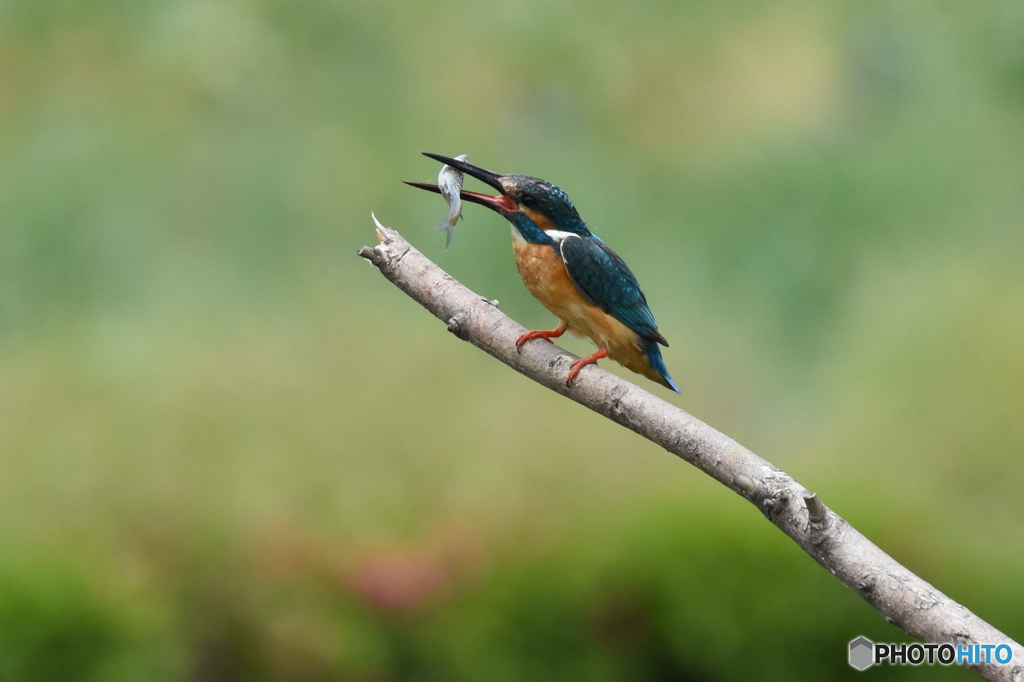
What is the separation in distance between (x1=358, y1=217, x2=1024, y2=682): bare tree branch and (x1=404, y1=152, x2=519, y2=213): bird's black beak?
13cm

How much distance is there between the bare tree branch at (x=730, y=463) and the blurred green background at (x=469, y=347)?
44.1 inches

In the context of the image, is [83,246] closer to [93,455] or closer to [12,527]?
[93,455]

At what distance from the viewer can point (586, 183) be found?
396 cm

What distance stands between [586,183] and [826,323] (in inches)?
38.4

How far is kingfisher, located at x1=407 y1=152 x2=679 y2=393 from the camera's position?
1596mm

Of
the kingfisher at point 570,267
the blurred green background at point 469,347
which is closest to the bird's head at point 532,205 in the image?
the kingfisher at point 570,267

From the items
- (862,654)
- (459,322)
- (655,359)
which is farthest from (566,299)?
(862,654)

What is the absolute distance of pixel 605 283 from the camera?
1.62 meters

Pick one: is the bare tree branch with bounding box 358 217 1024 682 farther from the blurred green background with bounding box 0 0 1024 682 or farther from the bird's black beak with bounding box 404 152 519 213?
the blurred green background with bounding box 0 0 1024 682

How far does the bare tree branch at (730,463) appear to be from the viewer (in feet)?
3.59

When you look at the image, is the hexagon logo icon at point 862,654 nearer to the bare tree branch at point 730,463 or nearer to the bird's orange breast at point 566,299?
the bird's orange breast at point 566,299

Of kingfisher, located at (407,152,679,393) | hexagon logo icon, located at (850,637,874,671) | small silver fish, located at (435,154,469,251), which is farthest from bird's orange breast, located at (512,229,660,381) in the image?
hexagon logo icon, located at (850,637,874,671)

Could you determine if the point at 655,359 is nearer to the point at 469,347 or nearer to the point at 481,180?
the point at 481,180

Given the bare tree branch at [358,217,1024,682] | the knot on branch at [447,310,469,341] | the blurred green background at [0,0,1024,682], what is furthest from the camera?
the blurred green background at [0,0,1024,682]
